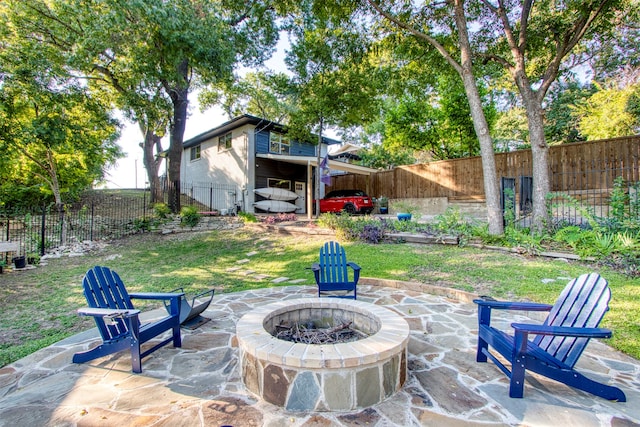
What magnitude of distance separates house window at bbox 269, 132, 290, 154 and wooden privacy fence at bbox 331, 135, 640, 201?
4.01 meters

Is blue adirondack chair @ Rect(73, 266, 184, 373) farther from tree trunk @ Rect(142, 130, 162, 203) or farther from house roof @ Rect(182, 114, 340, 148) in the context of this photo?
tree trunk @ Rect(142, 130, 162, 203)

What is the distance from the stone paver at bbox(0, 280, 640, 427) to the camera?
1946mm

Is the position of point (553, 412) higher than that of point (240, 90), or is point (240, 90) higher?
point (240, 90)

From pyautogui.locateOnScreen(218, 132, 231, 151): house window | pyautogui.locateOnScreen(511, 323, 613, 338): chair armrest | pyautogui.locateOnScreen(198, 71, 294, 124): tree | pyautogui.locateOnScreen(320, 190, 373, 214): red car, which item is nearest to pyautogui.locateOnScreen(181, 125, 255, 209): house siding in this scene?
pyautogui.locateOnScreen(218, 132, 231, 151): house window

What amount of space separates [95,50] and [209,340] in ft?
30.7

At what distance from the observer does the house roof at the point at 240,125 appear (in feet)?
47.3

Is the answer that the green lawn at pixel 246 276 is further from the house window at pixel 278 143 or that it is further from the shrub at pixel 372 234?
the house window at pixel 278 143

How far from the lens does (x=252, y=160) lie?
14.9 m

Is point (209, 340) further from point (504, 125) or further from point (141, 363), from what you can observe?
point (504, 125)

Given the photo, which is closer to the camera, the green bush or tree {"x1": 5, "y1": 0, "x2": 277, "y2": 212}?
tree {"x1": 5, "y1": 0, "x2": 277, "y2": 212}

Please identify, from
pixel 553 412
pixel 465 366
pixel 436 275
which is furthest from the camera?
pixel 436 275

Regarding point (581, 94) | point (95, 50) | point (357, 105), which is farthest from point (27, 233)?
point (581, 94)

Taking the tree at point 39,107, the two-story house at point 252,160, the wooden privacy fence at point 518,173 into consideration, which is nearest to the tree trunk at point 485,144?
the wooden privacy fence at point 518,173

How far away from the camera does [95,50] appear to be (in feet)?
27.2
